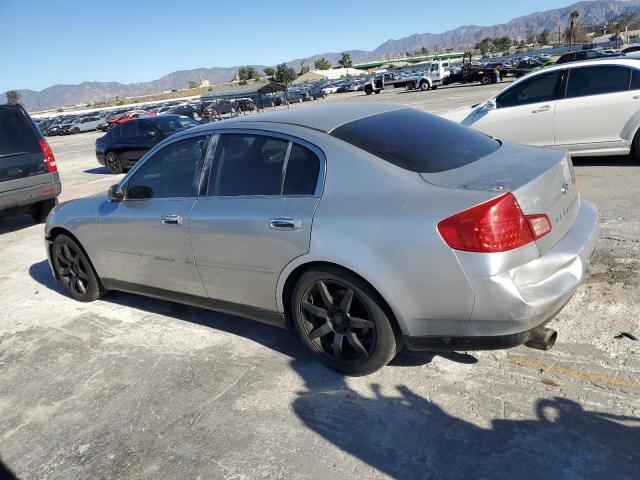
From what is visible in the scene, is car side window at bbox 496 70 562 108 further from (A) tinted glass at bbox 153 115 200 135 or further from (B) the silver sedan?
(A) tinted glass at bbox 153 115 200 135

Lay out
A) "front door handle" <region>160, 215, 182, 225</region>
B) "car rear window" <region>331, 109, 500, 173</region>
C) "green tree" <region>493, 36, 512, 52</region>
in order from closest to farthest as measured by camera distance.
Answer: "car rear window" <region>331, 109, 500, 173</region>
"front door handle" <region>160, 215, 182, 225</region>
"green tree" <region>493, 36, 512, 52</region>

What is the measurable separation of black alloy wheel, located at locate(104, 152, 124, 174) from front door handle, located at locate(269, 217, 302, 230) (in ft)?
39.3

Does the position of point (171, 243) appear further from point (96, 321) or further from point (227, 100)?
point (227, 100)

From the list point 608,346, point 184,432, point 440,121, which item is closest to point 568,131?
point 440,121

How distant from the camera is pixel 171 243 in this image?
389cm

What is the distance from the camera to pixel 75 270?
5.05 metres

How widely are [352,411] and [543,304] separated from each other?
3.85 ft

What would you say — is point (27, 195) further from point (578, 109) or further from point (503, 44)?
point (503, 44)

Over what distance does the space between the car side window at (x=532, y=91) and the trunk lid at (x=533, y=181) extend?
489cm

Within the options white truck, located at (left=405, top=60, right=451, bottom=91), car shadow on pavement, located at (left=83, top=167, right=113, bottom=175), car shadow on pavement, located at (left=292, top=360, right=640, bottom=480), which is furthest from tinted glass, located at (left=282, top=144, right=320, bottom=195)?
white truck, located at (left=405, top=60, right=451, bottom=91)

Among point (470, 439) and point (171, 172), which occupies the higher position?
point (171, 172)

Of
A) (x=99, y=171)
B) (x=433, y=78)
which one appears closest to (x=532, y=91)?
(x=99, y=171)

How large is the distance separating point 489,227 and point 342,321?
1055mm

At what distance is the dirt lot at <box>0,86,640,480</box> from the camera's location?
254 cm
